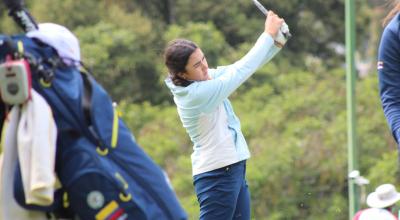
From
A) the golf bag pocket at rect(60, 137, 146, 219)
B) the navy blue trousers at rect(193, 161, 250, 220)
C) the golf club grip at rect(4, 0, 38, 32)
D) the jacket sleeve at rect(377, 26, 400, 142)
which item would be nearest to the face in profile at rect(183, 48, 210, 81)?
the navy blue trousers at rect(193, 161, 250, 220)

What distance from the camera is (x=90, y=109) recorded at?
388 cm

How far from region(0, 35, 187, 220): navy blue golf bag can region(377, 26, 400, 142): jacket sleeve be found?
1.56 meters

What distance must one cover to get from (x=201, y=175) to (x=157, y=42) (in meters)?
8.45

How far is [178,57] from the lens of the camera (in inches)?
221

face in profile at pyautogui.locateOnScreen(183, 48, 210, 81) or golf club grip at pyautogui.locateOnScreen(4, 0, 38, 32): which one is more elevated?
golf club grip at pyautogui.locateOnScreen(4, 0, 38, 32)

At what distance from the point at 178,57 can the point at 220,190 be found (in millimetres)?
761

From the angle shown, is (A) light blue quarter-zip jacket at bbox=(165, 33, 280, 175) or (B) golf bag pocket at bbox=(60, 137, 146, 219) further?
(A) light blue quarter-zip jacket at bbox=(165, 33, 280, 175)

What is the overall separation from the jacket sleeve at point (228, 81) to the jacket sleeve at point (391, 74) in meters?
0.69

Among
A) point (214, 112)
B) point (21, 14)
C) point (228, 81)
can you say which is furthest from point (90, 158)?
point (214, 112)

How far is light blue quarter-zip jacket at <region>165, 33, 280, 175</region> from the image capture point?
5.55 meters

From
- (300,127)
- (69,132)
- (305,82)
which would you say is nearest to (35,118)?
(69,132)

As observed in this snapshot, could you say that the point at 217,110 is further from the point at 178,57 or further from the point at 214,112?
the point at 178,57

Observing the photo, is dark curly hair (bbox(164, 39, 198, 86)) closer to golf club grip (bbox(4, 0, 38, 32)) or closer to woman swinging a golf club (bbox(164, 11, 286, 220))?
woman swinging a golf club (bbox(164, 11, 286, 220))

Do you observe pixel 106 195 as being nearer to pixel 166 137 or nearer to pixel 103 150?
pixel 103 150
